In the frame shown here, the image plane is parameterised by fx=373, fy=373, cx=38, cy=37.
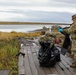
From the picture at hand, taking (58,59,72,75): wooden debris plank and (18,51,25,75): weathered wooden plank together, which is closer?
(18,51,25,75): weathered wooden plank

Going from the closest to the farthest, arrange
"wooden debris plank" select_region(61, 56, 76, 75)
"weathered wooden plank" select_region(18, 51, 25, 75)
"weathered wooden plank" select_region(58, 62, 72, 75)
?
"weathered wooden plank" select_region(18, 51, 25, 75) < "weathered wooden plank" select_region(58, 62, 72, 75) < "wooden debris plank" select_region(61, 56, 76, 75)

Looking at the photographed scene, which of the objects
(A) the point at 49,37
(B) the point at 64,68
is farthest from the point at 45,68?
(A) the point at 49,37

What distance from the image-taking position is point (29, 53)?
45.4 feet

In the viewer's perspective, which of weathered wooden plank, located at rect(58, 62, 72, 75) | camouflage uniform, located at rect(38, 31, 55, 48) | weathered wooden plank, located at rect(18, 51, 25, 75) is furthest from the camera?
camouflage uniform, located at rect(38, 31, 55, 48)

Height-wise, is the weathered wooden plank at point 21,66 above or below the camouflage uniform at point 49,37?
below

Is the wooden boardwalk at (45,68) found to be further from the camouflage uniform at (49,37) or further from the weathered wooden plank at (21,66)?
the camouflage uniform at (49,37)

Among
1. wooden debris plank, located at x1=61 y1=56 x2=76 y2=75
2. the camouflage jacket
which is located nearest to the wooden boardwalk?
wooden debris plank, located at x1=61 y1=56 x2=76 y2=75

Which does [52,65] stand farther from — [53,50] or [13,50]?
[13,50]

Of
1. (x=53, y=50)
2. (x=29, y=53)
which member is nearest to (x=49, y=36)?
(x=53, y=50)

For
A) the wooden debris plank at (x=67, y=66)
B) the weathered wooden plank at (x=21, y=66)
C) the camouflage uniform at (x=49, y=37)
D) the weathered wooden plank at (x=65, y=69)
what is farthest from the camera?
the camouflage uniform at (x=49, y=37)

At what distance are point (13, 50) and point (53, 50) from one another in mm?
2838

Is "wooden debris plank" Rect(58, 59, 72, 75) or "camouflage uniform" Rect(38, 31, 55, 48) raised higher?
"camouflage uniform" Rect(38, 31, 55, 48)

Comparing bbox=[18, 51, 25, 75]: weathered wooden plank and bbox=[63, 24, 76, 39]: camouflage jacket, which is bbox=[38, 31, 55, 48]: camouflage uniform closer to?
bbox=[63, 24, 76, 39]: camouflage jacket

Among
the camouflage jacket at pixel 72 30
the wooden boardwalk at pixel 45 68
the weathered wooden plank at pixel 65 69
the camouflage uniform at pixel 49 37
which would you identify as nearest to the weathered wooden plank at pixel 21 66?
the wooden boardwalk at pixel 45 68
